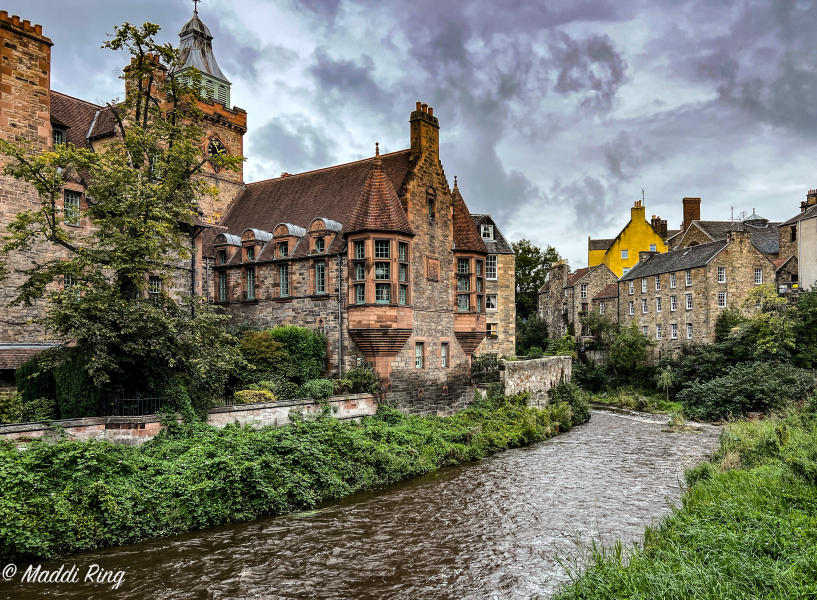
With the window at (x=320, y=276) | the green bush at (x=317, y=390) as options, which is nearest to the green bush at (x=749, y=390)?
the green bush at (x=317, y=390)

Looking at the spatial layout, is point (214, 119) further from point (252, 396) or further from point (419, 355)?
point (252, 396)

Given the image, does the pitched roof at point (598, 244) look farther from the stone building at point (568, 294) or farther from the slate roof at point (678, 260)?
the slate roof at point (678, 260)

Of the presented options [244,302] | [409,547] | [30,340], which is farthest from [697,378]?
[30,340]

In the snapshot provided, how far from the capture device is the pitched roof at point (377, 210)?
23.6 metres

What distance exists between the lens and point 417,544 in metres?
13.1

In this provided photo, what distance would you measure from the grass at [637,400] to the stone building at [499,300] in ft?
26.9

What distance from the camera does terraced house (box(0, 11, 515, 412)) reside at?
20969 mm

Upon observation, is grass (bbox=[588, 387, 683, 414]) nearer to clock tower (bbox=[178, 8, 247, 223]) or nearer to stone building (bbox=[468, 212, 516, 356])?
stone building (bbox=[468, 212, 516, 356])

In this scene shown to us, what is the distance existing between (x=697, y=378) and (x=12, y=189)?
37.6 m

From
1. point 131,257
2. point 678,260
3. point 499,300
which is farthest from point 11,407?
point 678,260

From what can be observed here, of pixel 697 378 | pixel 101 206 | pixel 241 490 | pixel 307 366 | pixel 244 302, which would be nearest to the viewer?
pixel 241 490

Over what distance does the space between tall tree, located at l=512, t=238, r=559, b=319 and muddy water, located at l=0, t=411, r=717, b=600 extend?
4543 cm

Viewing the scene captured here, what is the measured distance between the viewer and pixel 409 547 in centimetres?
1293

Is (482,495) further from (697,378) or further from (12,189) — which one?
(697,378)
